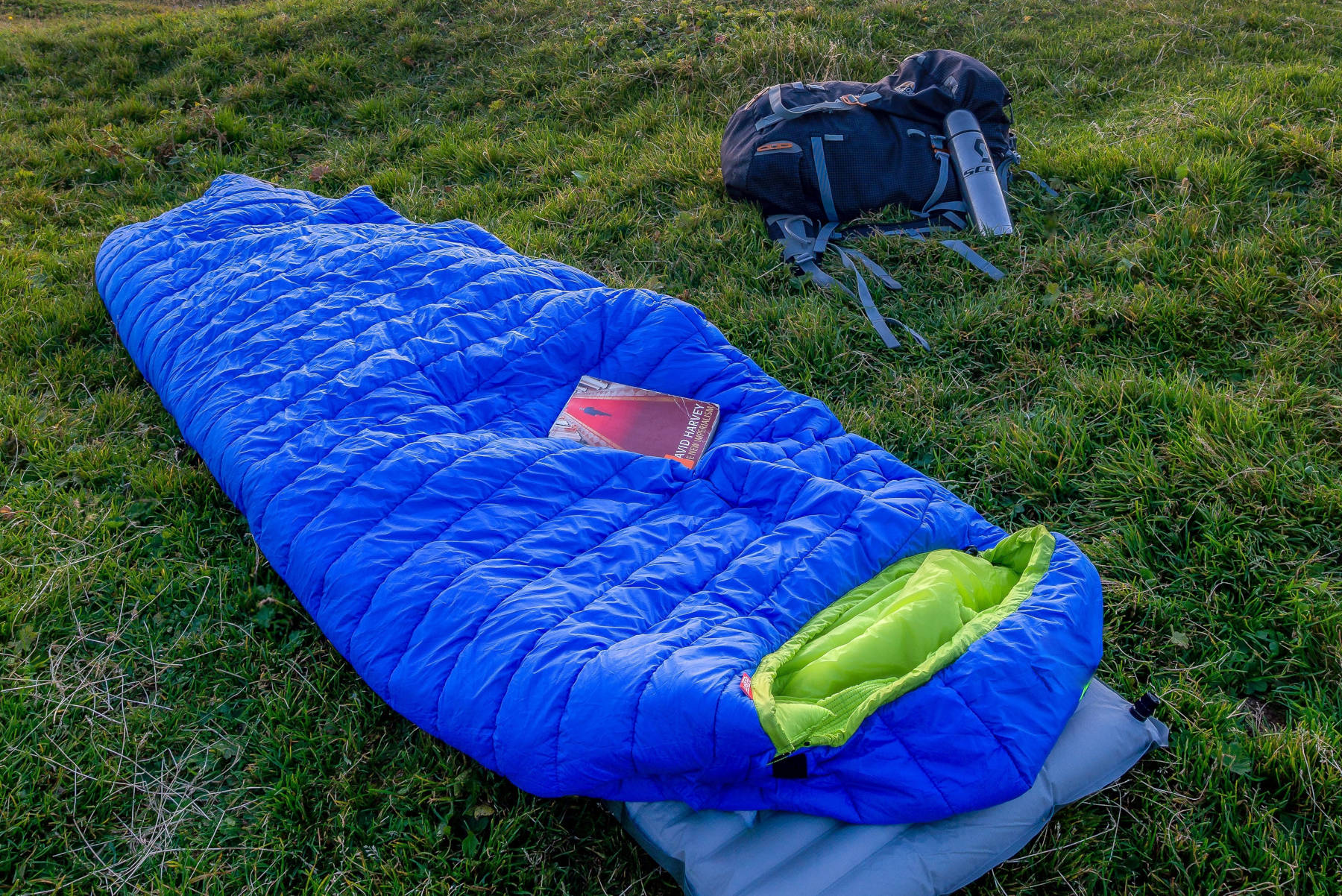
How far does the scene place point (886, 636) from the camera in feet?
5.52

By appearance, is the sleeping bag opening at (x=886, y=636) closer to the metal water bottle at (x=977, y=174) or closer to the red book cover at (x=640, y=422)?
the red book cover at (x=640, y=422)

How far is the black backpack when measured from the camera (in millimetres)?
3576

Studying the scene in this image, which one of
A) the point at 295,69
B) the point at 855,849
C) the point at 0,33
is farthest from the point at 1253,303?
the point at 0,33

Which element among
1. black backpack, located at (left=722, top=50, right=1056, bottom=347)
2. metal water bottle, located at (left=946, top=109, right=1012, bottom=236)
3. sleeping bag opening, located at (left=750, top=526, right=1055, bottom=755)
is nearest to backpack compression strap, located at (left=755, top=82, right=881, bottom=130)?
black backpack, located at (left=722, top=50, right=1056, bottom=347)

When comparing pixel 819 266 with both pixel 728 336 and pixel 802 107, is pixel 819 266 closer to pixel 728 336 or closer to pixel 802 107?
pixel 728 336

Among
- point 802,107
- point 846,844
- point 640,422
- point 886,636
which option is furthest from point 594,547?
point 802,107

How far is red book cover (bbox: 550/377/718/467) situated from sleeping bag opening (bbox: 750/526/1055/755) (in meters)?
0.67

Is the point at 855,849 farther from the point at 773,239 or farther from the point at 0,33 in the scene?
the point at 0,33

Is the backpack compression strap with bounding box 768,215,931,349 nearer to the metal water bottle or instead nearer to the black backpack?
the black backpack

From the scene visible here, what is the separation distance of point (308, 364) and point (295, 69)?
12.4 ft

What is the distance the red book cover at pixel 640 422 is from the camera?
91.6 inches

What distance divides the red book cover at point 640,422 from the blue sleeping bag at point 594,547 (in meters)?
0.06

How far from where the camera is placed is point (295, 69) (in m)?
5.28

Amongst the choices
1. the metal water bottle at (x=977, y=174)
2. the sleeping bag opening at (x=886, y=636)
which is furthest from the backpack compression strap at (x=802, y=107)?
the sleeping bag opening at (x=886, y=636)
